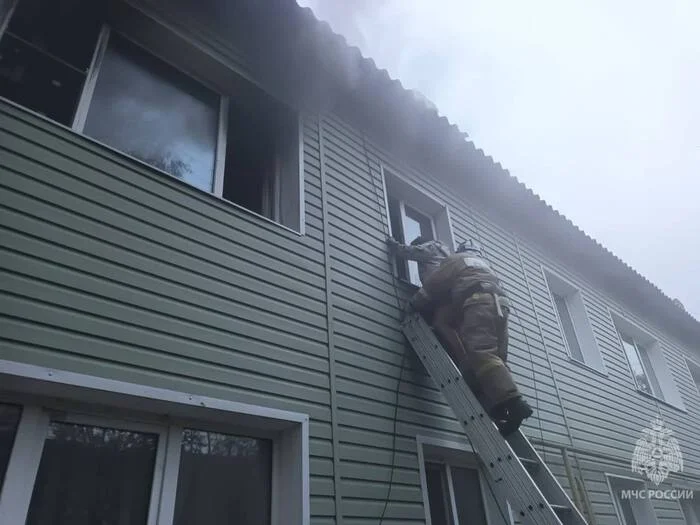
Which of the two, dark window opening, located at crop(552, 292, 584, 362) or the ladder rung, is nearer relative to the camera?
the ladder rung

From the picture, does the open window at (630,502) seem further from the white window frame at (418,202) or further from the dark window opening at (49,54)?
the dark window opening at (49,54)

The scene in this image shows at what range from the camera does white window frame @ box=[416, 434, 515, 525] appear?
3.79m

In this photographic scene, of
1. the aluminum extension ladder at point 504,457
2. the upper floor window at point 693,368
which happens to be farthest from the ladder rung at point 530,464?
the upper floor window at point 693,368

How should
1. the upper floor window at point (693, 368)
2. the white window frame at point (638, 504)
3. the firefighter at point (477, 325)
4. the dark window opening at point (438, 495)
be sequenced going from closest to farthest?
the firefighter at point (477, 325)
the dark window opening at point (438, 495)
the white window frame at point (638, 504)
the upper floor window at point (693, 368)

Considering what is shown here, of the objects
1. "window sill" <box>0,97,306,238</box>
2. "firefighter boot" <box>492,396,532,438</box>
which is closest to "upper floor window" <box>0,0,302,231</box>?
"window sill" <box>0,97,306,238</box>

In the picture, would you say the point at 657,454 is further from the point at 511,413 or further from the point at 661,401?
the point at 511,413

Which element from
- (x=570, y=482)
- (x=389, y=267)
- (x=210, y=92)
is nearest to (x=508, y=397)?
(x=389, y=267)

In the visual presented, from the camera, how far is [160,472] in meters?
2.57

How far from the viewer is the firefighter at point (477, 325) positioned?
328 cm

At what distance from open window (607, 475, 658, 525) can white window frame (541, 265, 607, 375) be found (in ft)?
4.99

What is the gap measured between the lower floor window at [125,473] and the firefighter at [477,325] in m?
1.55

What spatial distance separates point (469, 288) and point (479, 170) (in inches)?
125

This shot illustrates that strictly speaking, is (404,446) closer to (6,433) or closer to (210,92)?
(6,433)

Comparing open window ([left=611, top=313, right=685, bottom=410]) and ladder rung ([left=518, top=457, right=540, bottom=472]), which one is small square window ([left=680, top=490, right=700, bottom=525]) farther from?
ladder rung ([left=518, top=457, right=540, bottom=472])
